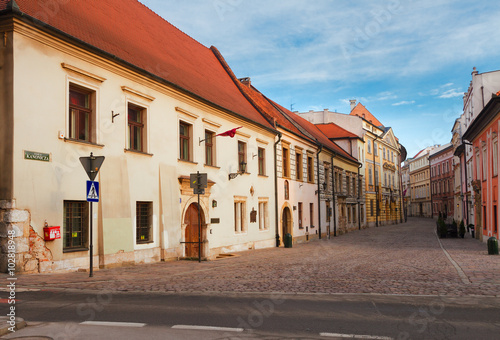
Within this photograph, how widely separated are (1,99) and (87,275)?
4.98 m

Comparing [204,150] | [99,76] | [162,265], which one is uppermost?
[99,76]

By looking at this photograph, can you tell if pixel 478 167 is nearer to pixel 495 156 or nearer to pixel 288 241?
pixel 495 156

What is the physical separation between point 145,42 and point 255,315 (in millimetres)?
15195

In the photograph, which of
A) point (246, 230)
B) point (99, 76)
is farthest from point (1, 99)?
point (246, 230)

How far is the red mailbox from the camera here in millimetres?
12203

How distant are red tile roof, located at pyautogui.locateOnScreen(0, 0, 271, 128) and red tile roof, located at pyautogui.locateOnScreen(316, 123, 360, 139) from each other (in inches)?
966

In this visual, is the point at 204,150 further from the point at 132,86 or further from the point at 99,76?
the point at 99,76

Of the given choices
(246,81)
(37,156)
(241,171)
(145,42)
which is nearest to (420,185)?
(246,81)

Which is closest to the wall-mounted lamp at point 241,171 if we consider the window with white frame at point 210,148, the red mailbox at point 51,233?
the window with white frame at point 210,148

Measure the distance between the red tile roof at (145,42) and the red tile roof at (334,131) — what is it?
80.5 feet

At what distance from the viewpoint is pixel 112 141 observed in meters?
14.9

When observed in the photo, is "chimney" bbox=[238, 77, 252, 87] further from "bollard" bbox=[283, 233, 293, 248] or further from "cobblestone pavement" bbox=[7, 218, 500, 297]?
"cobblestone pavement" bbox=[7, 218, 500, 297]

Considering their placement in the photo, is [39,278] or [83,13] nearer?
[39,278]

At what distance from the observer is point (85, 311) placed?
7.64 m
